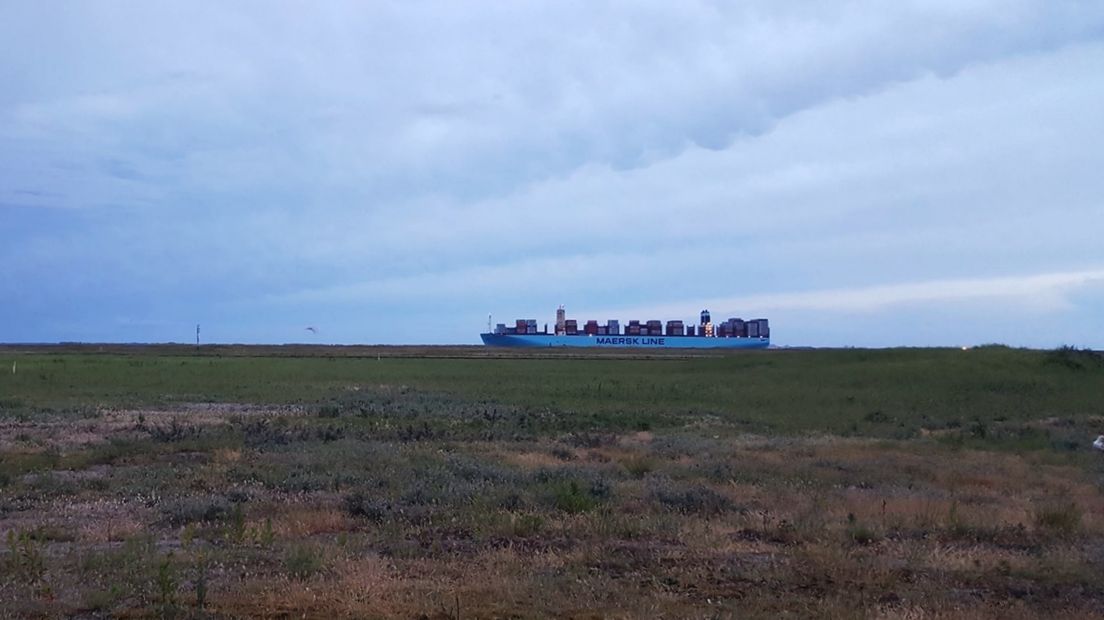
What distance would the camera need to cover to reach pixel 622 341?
18400 centimetres

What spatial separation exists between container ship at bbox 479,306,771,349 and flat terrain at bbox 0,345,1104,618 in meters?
149

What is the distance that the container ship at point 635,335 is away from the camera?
598ft

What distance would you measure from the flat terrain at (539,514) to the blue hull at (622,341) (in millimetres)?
148499

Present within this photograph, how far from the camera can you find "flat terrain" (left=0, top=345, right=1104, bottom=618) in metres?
8.30

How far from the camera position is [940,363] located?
5419cm

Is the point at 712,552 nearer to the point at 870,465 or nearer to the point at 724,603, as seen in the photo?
the point at 724,603

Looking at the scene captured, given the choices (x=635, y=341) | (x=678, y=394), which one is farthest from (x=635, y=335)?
(x=678, y=394)

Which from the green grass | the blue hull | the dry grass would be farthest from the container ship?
the dry grass

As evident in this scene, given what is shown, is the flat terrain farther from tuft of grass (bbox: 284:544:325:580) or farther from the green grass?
the green grass

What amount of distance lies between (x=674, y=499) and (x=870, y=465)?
23.1 ft

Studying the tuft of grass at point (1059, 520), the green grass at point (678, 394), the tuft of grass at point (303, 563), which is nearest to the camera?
the tuft of grass at point (303, 563)

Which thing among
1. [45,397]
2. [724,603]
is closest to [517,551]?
[724,603]

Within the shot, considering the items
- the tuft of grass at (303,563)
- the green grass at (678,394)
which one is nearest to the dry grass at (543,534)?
the tuft of grass at (303,563)

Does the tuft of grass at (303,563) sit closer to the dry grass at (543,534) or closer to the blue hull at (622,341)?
the dry grass at (543,534)
